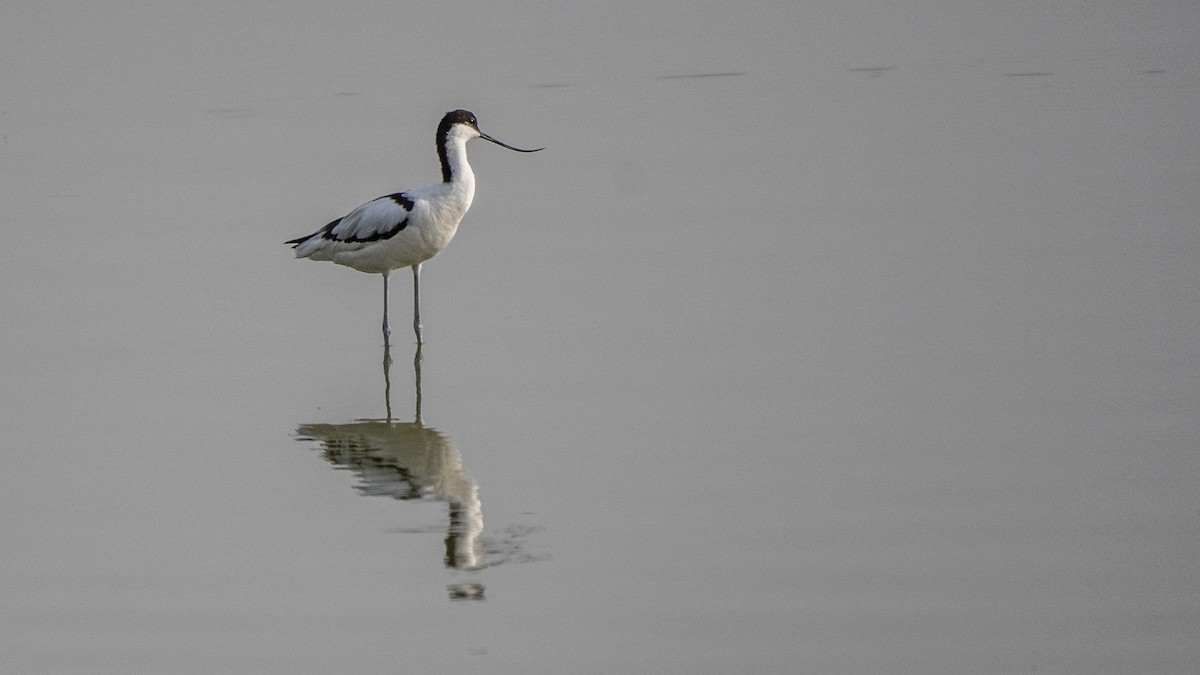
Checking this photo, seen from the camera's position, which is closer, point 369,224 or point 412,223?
point 412,223

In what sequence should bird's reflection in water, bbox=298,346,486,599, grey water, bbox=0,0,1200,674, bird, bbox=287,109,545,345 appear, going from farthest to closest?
bird, bbox=287,109,545,345 → bird's reflection in water, bbox=298,346,486,599 → grey water, bbox=0,0,1200,674

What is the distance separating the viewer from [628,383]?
9773mm

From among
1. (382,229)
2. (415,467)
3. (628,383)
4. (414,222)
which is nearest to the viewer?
(415,467)

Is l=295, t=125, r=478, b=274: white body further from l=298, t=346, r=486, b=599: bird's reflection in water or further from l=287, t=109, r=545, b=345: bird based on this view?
l=298, t=346, r=486, b=599: bird's reflection in water

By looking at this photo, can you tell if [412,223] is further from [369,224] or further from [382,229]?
[369,224]

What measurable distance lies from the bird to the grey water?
1.53ft

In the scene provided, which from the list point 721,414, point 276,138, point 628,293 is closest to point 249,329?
point 628,293

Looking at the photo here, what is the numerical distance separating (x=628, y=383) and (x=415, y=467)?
1649 millimetres

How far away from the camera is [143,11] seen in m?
29.8

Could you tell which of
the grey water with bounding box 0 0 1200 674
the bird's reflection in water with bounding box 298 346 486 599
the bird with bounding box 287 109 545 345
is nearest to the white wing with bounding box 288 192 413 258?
the bird with bounding box 287 109 545 345

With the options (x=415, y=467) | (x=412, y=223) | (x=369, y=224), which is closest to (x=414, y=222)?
(x=412, y=223)

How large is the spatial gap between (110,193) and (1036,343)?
938 centimetres

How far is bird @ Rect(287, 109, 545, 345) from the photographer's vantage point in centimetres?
1159

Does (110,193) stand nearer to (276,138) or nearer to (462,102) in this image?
(276,138)
